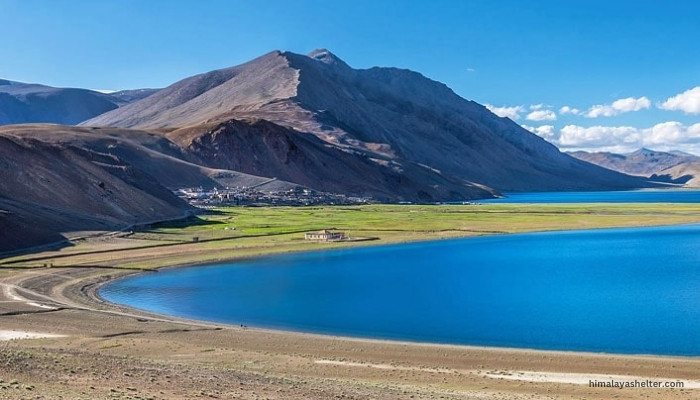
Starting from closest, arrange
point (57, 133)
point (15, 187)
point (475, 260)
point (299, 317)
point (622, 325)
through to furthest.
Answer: point (622, 325) → point (299, 317) → point (475, 260) → point (15, 187) → point (57, 133)

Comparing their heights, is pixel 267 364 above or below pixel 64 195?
below

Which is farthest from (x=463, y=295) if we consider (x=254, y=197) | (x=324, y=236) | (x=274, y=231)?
(x=254, y=197)

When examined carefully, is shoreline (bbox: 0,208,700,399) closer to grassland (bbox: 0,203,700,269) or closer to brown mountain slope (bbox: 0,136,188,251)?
grassland (bbox: 0,203,700,269)

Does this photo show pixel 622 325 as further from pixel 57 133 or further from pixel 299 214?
pixel 57 133

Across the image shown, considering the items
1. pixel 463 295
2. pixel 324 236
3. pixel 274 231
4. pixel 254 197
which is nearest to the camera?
pixel 463 295

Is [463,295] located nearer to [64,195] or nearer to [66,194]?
[64,195]

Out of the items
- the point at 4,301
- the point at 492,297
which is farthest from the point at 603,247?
the point at 4,301
